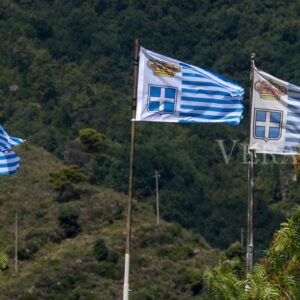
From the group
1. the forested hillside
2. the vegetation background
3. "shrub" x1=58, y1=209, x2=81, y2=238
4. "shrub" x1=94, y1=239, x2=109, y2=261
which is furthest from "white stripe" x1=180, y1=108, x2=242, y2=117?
the forested hillside

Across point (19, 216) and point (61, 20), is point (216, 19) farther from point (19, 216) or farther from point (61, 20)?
point (19, 216)

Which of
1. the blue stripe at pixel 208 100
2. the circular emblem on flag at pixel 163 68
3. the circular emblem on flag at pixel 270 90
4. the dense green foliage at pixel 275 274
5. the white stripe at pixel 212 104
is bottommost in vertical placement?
the dense green foliage at pixel 275 274

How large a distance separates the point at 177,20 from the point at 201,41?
3162 millimetres

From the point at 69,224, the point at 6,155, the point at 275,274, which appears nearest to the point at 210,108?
the point at 275,274

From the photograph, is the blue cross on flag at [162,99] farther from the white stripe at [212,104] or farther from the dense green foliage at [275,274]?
the dense green foliage at [275,274]

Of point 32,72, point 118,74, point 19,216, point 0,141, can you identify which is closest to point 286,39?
point 118,74

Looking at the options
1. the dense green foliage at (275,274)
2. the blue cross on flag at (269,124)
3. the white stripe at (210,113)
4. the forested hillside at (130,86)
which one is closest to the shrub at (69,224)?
the forested hillside at (130,86)

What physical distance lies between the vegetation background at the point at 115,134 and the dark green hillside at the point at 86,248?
0.13 m

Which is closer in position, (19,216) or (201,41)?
(19,216)

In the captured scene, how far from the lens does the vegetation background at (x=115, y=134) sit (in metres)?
89.4

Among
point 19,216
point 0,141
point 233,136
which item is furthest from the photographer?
point 233,136

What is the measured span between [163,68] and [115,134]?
8663 cm

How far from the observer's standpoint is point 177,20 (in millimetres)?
153125

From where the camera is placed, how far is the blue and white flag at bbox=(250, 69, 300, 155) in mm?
37500
